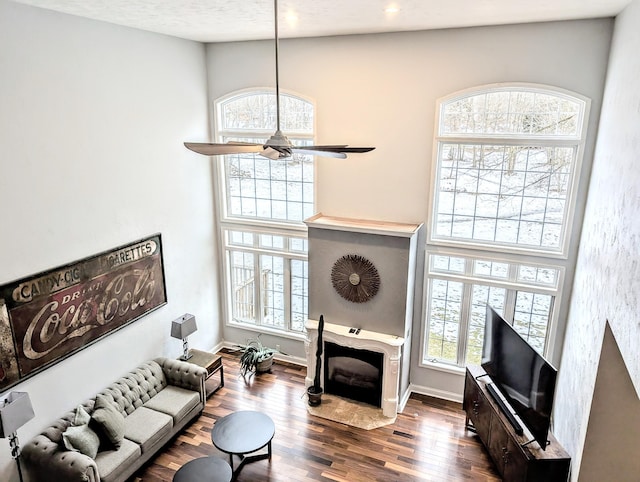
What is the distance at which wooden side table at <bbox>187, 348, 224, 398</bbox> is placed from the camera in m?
6.59

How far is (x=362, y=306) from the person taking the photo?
6.37 meters

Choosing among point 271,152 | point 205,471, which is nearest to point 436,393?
point 205,471

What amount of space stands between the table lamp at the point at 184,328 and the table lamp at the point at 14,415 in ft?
7.37

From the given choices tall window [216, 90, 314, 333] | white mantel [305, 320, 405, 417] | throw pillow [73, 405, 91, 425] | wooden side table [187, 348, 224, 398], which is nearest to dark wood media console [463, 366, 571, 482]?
white mantel [305, 320, 405, 417]

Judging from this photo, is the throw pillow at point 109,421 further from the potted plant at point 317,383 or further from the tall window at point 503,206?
the tall window at point 503,206

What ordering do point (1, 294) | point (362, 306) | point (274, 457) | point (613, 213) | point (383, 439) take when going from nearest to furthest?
point (613, 213) → point (1, 294) → point (274, 457) → point (383, 439) → point (362, 306)

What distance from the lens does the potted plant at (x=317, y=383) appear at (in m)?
6.46

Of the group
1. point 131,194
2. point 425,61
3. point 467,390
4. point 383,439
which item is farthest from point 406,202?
point 131,194

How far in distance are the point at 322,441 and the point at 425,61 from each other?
5018 millimetres

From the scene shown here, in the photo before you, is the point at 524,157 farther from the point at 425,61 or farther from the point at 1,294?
the point at 1,294

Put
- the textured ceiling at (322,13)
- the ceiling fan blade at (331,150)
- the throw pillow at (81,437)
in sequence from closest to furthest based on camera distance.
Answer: the ceiling fan blade at (331,150), the textured ceiling at (322,13), the throw pillow at (81,437)

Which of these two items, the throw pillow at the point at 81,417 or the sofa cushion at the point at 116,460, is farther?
the throw pillow at the point at 81,417

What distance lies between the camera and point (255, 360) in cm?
708

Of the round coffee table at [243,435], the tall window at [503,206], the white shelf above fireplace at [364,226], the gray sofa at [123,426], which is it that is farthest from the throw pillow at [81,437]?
the tall window at [503,206]
